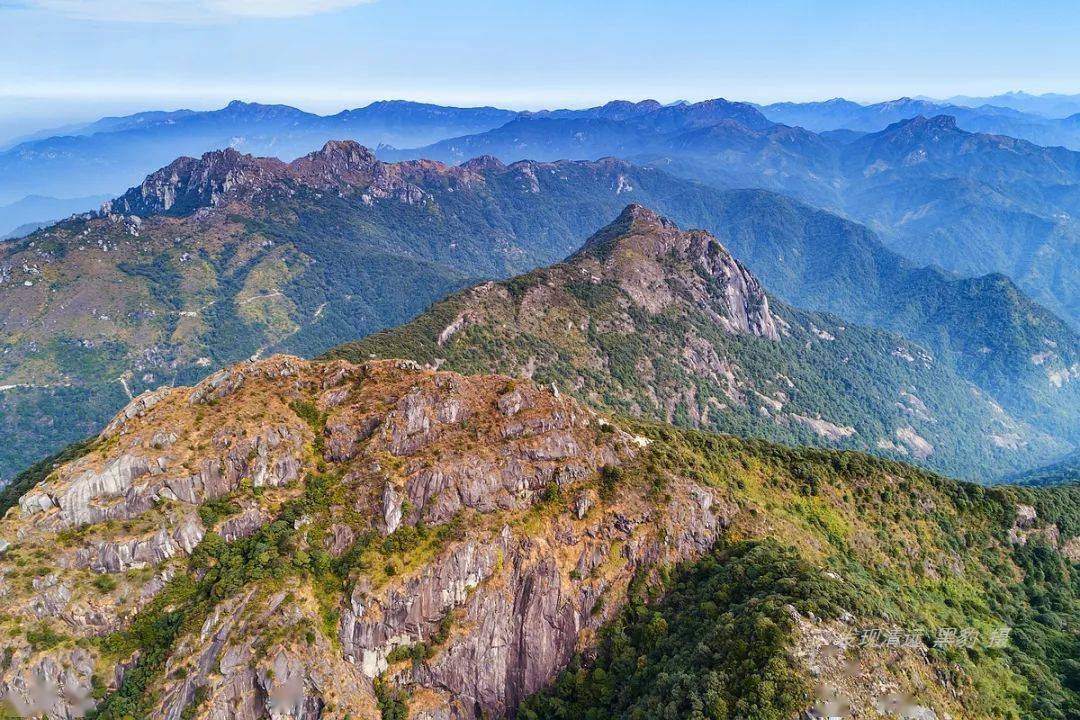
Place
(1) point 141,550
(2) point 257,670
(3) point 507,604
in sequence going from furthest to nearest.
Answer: (3) point 507,604, (1) point 141,550, (2) point 257,670

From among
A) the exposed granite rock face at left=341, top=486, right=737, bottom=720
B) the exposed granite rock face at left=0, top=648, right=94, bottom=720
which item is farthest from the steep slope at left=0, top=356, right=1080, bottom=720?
the exposed granite rock face at left=341, top=486, right=737, bottom=720

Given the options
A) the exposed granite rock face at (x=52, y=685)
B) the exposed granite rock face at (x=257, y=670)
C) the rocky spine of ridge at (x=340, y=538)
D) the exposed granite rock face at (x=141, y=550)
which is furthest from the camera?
the exposed granite rock face at (x=141, y=550)

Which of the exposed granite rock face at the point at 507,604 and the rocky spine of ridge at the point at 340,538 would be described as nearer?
the rocky spine of ridge at the point at 340,538

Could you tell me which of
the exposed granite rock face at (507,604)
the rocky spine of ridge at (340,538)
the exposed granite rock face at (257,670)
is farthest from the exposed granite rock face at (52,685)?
the exposed granite rock face at (507,604)

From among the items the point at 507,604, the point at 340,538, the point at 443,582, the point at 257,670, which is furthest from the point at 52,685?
the point at 507,604

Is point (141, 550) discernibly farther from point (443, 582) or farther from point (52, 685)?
point (443, 582)

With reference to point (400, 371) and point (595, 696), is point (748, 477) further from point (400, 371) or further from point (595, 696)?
point (400, 371)

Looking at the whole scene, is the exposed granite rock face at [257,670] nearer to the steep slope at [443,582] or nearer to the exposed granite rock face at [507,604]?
the steep slope at [443,582]
